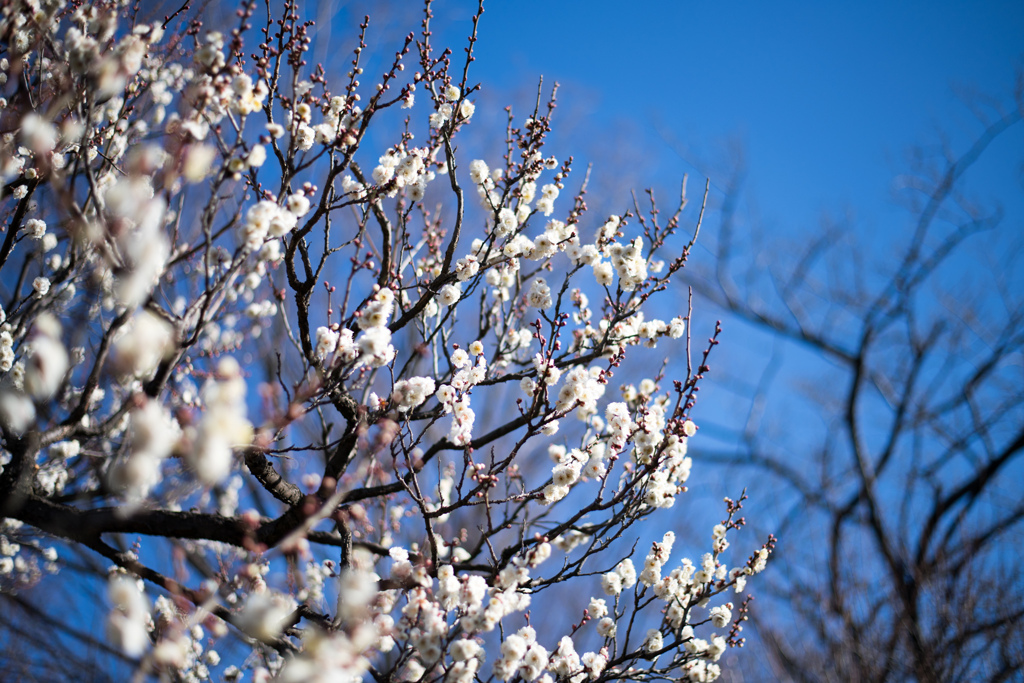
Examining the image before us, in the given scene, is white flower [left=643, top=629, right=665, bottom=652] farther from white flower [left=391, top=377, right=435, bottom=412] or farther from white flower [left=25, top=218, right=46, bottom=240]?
white flower [left=25, top=218, right=46, bottom=240]

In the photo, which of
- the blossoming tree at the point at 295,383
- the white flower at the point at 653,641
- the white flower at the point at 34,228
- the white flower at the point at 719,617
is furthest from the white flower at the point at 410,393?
the white flower at the point at 719,617

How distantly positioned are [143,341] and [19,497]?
187 cm

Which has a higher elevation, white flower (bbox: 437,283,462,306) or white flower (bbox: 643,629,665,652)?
white flower (bbox: 437,283,462,306)

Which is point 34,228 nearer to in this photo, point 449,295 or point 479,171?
point 449,295

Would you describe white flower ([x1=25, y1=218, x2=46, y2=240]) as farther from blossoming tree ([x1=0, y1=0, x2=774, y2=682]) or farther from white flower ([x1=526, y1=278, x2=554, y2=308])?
white flower ([x1=526, y1=278, x2=554, y2=308])

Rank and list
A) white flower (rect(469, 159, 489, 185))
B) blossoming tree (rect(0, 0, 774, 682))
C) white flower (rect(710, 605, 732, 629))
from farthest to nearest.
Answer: white flower (rect(710, 605, 732, 629)) < white flower (rect(469, 159, 489, 185)) < blossoming tree (rect(0, 0, 774, 682))

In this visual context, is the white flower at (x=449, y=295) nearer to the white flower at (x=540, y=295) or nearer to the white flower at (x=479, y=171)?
the white flower at (x=540, y=295)

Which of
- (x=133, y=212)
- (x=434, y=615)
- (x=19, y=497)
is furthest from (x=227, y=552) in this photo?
(x=133, y=212)

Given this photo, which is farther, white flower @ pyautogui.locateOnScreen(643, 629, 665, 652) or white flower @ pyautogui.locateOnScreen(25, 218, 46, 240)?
white flower @ pyautogui.locateOnScreen(643, 629, 665, 652)

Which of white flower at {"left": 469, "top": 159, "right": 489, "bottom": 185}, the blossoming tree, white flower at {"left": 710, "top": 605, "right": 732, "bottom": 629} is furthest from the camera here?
white flower at {"left": 710, "top": 605, "right": 732, "bottom": 629}

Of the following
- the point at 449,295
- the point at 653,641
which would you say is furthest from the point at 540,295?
the point at 653,641

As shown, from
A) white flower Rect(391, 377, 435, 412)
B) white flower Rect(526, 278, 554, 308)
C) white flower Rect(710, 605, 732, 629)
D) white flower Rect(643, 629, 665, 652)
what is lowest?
white flower Rect(643, 629, 665, 652)

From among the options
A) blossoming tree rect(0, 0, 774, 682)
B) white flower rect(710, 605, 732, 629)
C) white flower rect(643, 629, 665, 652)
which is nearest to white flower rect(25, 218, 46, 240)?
blossoming tree rect(0, 0, 774, 682)

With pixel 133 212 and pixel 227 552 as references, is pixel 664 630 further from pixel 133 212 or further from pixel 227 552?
pixel 227 552
